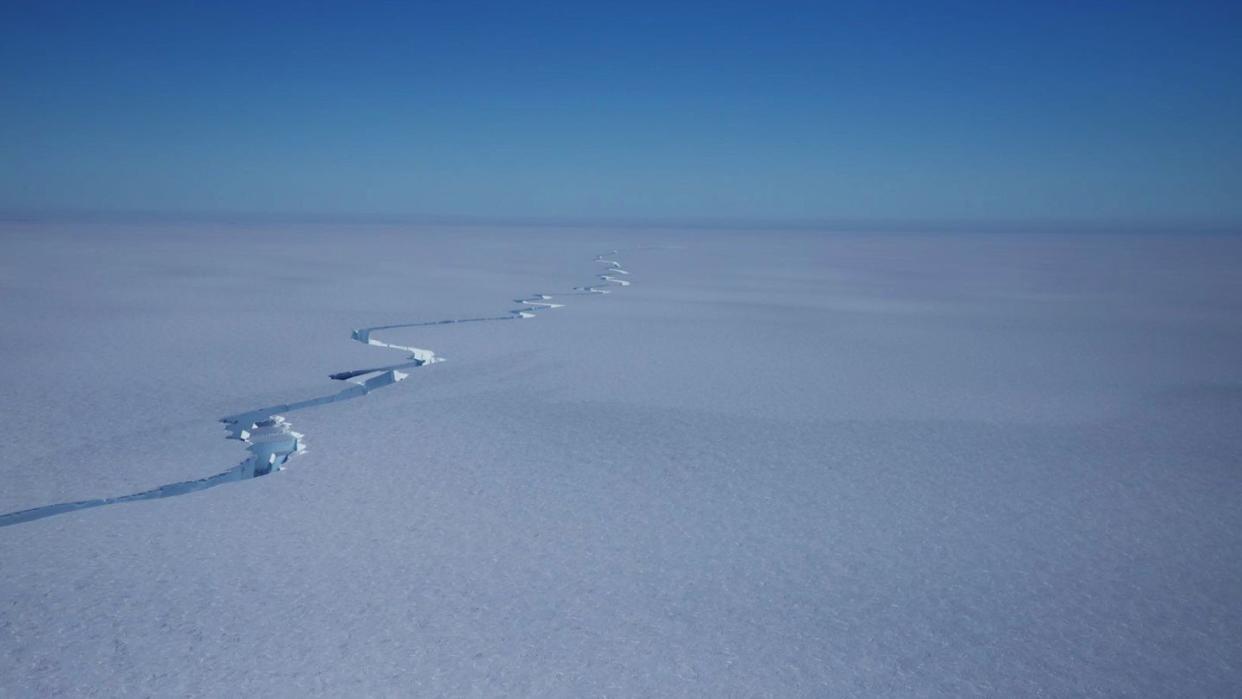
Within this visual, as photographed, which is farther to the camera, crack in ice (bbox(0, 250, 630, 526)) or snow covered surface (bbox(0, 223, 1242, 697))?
crack in ice (bbox(0, 250, 630, 526))

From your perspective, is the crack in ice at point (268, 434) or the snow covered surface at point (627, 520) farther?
the crack in ice at point (268, 434)

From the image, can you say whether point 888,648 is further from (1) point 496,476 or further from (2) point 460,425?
(2) point 460,425

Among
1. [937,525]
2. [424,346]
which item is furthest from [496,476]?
[424,346]

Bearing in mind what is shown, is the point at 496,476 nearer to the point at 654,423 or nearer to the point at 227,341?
the point at 654,423

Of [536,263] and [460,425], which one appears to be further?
[536,263]

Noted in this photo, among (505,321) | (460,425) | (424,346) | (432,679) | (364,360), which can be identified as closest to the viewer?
(432,679)

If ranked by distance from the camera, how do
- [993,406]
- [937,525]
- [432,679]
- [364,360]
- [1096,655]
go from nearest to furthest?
[432,679], [1096,655], [937,525], [993,406], [364,360]

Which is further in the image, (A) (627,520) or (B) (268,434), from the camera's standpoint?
A: (B) (268,434)
